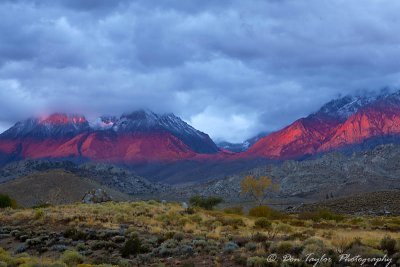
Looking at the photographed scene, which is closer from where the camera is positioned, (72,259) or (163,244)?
(72,259)

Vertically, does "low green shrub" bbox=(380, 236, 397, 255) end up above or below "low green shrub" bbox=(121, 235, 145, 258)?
below

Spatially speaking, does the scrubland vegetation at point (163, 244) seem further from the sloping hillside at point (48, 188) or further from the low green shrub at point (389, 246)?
the sloping hillside at point (48, 188)

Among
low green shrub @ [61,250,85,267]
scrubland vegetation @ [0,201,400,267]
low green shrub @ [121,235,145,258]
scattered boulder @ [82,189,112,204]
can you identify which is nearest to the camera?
scrubland vegetation @ [0,201,400,267]

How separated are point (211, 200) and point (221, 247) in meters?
61.0

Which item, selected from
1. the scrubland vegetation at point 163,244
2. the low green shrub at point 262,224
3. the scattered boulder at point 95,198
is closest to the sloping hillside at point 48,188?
the scattered boulder at point 95,198

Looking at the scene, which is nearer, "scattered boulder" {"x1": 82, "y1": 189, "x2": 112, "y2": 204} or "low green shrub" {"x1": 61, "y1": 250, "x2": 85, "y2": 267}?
"low green shrub" {"x1": 61, "y1": 250, "x2": 85, "y2": 267}

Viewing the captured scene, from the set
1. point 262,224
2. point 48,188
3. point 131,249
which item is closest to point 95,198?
point 262,224

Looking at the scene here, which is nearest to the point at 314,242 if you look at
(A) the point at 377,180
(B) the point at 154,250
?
(B) the point at 154,250

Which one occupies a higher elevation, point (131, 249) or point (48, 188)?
point (48, 188)

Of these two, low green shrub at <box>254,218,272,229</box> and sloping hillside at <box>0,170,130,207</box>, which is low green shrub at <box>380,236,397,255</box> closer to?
low green shrub at <box>254,218,272,229</box>

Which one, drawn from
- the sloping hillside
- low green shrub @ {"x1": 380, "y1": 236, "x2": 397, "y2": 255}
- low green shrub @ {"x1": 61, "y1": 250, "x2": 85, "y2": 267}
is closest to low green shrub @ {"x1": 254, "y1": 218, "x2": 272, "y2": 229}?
low green shrub @ {"x1": 380, "y1": 236, "x2": 397, "y2": 255}

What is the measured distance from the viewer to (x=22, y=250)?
29.1m

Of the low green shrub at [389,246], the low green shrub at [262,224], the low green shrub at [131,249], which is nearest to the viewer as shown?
the low green shrub at [389,246]

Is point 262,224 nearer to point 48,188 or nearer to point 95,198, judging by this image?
point 95,198
